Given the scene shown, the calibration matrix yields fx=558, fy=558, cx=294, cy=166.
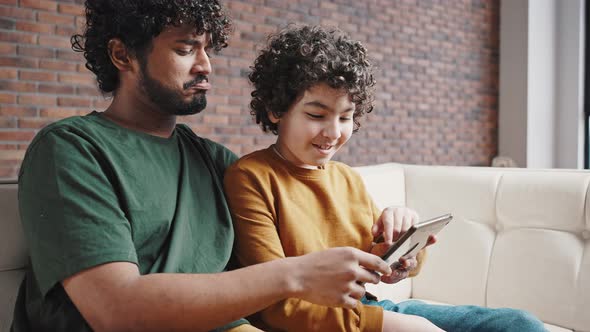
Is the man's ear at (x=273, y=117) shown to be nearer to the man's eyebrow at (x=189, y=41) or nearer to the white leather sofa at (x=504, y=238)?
the man's eyebrow at (x=189, y=41)

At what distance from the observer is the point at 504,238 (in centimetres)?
192

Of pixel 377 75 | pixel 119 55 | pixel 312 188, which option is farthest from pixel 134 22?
pixel 377 75

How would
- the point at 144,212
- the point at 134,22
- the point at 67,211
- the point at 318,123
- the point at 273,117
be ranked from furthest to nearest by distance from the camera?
the point at 273,117
the point at 318,123
the point at 134,22
the point at 144,212
the point at 67,211

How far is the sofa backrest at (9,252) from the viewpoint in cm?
121

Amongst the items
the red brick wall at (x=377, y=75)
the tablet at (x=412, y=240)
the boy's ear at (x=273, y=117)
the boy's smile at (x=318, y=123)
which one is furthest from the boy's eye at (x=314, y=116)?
the red brick wall at (x=377, y=75)

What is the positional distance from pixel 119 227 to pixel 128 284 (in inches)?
4.3

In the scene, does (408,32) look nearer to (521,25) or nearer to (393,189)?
(521,25)

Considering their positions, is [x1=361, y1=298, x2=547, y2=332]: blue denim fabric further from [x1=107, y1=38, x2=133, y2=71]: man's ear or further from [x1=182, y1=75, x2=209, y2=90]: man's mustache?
[x1=107, y1=38, x2=133, y2=71]: man's ear

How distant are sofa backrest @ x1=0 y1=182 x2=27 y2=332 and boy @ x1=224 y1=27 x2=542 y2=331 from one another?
1.53 feet

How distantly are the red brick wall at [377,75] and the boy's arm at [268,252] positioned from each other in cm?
261

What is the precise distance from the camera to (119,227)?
3.17 ft

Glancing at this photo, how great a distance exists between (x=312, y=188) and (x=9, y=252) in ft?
2.27

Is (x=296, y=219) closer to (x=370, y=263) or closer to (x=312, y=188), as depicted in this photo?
(x=312, y=188)

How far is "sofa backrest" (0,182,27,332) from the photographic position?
1211 millimetres
